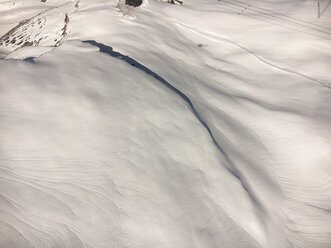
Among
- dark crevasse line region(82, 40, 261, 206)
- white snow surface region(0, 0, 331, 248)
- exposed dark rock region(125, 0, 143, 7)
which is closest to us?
white snow surface region(0, 0, 331, 248)

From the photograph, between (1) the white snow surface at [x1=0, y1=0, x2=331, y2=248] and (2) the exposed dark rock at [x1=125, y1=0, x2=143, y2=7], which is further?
(2) the exposed dark rock at [x1=125, y1=0, x2=143, y2=7]

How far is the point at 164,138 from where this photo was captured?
3199 mm

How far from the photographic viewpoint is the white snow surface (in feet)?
8.32

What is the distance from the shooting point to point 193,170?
3.04m

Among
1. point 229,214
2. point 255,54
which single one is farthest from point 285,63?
point 229,214

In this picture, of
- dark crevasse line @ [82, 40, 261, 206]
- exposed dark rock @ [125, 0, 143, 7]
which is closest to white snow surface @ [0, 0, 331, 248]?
dark crevasse line @ [82, 40, 261, 206]

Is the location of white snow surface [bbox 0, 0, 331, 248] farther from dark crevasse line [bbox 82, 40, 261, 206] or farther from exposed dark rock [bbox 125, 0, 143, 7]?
exposed dark rock [bbox 125, 0, 143, 7]

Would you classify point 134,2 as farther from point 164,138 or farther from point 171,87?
point 164,138

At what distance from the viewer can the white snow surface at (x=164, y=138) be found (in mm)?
2535

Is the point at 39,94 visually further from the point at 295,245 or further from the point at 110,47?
the point at 295,245

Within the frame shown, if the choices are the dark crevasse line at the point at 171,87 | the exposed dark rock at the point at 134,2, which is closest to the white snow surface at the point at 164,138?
the dark crevasse line at the point at 171,87

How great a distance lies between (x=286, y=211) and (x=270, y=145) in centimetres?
91

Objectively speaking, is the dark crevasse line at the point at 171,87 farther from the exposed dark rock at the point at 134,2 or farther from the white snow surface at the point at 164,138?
the exposed dark rock at the point at 134,2

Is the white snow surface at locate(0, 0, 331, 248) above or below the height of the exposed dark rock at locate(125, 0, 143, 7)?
below
